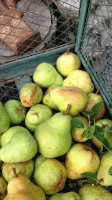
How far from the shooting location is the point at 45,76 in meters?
1.40

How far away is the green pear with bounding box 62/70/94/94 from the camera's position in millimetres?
1362

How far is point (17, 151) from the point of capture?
1.01 metres

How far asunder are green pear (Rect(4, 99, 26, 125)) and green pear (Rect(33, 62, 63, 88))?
0.22 meters

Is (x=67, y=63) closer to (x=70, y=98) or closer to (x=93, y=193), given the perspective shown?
(x=70, y=98)

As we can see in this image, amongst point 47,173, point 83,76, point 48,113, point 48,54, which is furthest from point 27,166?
point 48,54

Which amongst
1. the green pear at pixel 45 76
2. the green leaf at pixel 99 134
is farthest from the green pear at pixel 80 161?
the green pear at pixel 45 76

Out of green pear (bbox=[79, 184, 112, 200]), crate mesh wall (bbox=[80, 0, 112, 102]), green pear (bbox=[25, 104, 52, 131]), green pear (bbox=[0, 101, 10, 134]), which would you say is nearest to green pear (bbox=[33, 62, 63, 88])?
green pear (bbox=[25, 104, 52, 131])

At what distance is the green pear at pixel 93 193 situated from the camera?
1028 millimetres

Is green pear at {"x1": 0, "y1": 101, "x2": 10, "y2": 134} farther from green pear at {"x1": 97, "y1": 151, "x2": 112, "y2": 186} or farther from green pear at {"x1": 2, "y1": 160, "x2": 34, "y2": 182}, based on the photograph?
green pear at {"x1": 97, "y1": 151, "x2": 112, "y2": 186}

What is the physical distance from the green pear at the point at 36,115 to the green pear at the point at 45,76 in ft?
0.65

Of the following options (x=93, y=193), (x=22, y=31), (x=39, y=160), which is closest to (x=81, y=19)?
(x=22, y=31)

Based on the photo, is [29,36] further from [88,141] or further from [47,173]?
[47,173]

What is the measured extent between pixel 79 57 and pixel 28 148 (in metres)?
0.83

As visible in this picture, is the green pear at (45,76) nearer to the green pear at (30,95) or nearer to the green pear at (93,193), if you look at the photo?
the green pear at (30,95)
